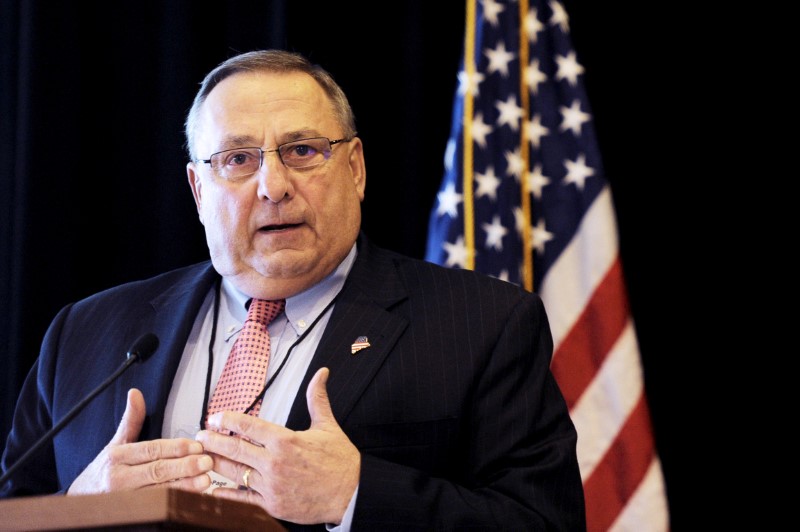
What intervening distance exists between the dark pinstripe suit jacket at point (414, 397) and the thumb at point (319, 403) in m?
0.12

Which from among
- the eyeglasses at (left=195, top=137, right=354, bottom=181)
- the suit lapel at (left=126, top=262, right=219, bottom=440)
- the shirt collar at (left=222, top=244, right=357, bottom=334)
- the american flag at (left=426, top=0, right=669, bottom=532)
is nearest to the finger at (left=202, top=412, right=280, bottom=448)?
the suit lapel at (left=126, top=262, right=219, bottom=440)

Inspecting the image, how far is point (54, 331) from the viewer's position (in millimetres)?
2908

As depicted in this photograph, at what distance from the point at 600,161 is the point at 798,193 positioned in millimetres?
788

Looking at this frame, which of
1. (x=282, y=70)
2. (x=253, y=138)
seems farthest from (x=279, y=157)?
(x=282, y=70)

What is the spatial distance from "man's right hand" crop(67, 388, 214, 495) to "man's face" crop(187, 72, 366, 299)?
642 mm

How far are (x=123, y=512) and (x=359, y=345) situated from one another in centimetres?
105

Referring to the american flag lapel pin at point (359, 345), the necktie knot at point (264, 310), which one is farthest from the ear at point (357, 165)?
the american flag lapel pin at point (359, 345)

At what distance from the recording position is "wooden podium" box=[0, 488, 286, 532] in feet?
4.83

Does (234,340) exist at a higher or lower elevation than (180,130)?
lower

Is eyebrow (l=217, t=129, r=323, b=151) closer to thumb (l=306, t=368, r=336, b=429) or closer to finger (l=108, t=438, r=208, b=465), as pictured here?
thumb (l=306, t=368, r=336, b=429)

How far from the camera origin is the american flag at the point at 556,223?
3.22 m

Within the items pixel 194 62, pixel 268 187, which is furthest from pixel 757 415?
pixel 194 62

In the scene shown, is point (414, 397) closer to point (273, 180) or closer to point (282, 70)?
point (273, 180)

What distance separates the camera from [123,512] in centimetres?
148
